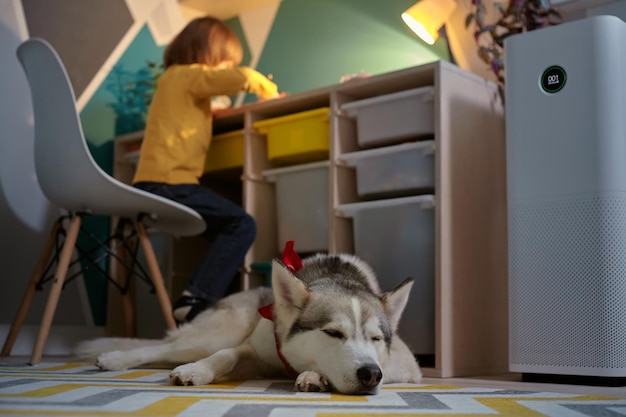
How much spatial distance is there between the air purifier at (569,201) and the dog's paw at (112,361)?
1123mm

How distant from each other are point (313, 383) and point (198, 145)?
1611 millimetres

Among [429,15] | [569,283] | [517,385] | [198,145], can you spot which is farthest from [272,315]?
[429,15]

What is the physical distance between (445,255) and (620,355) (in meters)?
0.59

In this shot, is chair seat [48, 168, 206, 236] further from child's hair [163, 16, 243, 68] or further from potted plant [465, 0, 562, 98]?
potted plant [465, 0, 562, 98]

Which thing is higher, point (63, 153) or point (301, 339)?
point (63, 153)

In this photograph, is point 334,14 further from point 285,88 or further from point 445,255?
point 445,255

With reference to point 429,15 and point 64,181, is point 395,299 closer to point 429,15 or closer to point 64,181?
point 64,181

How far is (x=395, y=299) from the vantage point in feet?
6.18

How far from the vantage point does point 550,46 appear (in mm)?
2135

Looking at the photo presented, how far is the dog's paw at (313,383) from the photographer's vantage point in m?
1.61

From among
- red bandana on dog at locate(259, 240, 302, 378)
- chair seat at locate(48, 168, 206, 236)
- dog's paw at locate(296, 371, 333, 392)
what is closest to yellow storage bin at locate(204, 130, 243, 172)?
chair seat at locate(48, 168, 206, 236)

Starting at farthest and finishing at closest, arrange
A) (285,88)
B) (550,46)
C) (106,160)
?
(285,88) < (106,160) < (550,46)

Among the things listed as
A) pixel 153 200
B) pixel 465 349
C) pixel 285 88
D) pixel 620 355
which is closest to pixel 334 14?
pixel 285 88

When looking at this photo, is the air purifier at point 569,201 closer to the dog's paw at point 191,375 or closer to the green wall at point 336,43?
the dog's paw at point 191,375
